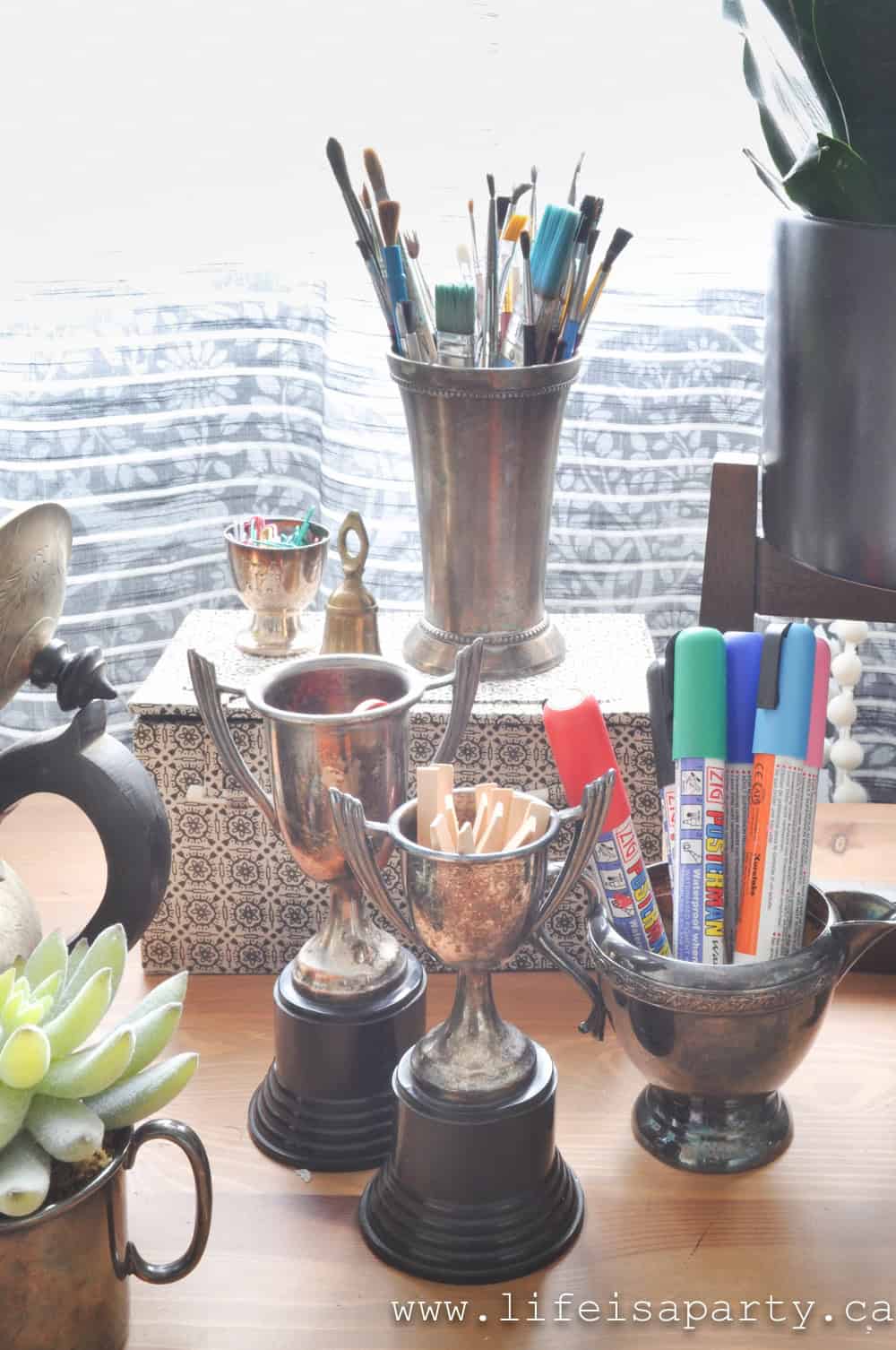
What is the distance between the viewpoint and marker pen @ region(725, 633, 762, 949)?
595mm

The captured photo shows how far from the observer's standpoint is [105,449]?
94cm

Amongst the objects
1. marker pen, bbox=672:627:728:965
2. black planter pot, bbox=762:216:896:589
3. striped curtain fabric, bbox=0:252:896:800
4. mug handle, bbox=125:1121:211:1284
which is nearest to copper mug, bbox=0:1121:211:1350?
mug handle, bbox=125:1121:211:1284

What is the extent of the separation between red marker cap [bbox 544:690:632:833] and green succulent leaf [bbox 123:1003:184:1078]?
0.18m

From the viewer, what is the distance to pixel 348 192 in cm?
68

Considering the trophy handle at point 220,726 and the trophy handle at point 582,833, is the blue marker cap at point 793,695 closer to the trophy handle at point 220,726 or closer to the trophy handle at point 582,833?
the trophy handle at point 582,833

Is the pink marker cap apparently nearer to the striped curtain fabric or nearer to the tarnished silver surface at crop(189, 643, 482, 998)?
the tarnished silver surface at crop(189, 643, 482, 998)

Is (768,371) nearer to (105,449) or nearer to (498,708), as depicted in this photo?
(498,708)

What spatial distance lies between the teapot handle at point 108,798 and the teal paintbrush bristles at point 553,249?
0.93 feet

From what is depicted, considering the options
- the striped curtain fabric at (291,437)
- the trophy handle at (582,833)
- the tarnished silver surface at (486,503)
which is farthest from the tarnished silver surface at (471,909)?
the striped curtain fabric at (291,437)

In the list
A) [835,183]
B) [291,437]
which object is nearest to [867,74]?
[835,183]

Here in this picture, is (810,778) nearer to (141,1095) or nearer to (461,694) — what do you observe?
(461,694)

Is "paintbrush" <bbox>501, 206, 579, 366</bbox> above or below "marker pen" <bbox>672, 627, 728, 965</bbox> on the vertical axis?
above

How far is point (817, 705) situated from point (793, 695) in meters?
0.01

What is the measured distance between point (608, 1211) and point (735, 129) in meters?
0.61
